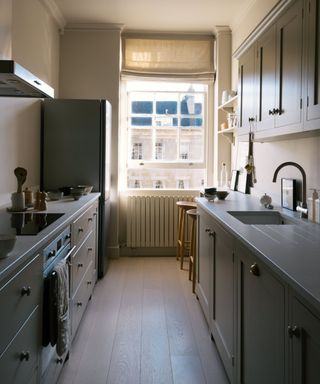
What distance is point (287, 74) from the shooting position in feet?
7.29

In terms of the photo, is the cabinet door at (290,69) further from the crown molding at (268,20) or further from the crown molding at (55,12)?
the crown molding at (55,12)

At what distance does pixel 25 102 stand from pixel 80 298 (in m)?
1.84

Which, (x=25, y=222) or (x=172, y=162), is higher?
(x=172, y=162)

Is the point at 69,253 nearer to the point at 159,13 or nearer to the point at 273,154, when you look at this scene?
the point at 273,154

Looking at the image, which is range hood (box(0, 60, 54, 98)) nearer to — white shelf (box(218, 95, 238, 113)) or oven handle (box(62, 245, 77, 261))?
oven handle (box(62, 245, 77, 261))

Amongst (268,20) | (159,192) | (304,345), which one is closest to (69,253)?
(304,345)

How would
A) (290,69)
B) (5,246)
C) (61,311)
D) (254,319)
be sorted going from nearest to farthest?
(5,246)
(254,319)
(61,311)
(290,69)

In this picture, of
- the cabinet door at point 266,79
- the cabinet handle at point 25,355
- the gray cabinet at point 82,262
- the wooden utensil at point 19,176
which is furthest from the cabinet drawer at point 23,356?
the cabinet door at point 266,79

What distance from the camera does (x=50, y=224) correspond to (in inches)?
82.7

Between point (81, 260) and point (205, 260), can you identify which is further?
point (205, 260)

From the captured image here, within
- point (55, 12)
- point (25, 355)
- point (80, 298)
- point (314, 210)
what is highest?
point (55, 12)

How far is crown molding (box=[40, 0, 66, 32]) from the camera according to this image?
396cm

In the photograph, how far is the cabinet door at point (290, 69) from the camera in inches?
80.7

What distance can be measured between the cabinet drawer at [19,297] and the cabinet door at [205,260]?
Result: 4.24 feet
